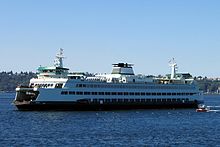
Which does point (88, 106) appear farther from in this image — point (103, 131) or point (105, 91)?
point (103, 131)

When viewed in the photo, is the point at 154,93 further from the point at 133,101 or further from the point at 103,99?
the point at 103,99

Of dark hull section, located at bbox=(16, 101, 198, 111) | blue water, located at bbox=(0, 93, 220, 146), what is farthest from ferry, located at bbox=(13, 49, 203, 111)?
blue water, located at bbox=(0, 93, 220, 146)

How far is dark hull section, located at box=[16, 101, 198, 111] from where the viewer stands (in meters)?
106

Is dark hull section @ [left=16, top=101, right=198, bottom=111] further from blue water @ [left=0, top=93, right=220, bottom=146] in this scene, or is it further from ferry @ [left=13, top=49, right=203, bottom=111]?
blue water @ [left=0, top=93, right=220, bottom=146]

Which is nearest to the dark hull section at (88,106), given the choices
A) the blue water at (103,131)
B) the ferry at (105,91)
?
the ferry at (105,91)

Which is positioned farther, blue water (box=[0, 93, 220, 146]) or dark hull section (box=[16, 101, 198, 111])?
dark hull section (box=[16, 101, 198, 111])

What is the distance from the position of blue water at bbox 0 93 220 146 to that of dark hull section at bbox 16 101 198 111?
802 centimetres

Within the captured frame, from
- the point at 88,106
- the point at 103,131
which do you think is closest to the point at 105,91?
the point at 88,106

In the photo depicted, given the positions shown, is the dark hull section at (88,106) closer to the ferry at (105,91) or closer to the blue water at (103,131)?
the ferry at (105,91)

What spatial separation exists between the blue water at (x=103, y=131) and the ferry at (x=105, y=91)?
964 centimetres

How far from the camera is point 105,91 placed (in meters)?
118

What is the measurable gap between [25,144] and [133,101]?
6548 centimetres

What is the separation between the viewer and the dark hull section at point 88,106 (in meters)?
106

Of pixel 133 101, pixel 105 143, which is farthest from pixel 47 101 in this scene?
pixel 105 143
